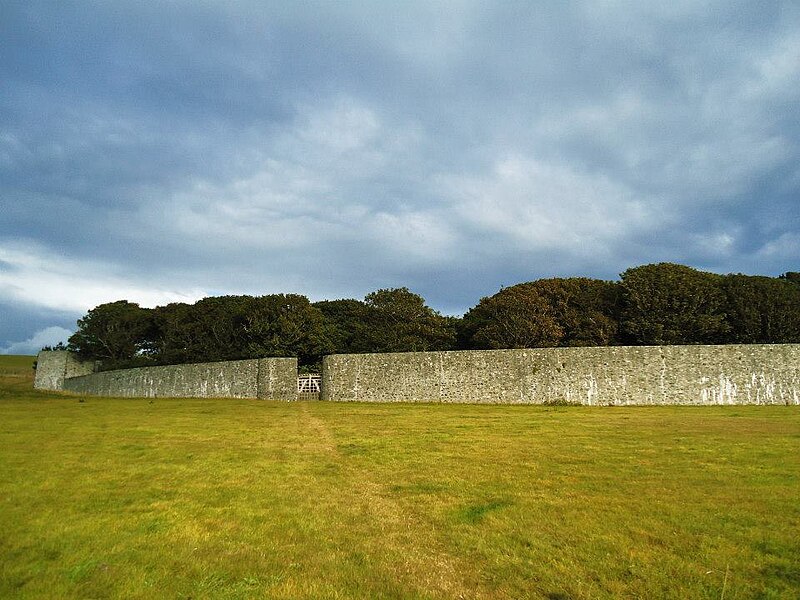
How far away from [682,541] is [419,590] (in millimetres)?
3205

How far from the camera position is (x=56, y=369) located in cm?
6369

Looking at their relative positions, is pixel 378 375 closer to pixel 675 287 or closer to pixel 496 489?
pixel 675 287

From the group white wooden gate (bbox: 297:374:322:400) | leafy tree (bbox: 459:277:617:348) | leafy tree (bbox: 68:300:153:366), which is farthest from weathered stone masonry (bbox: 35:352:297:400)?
leafy tree (bbox: 459:277:617:348)

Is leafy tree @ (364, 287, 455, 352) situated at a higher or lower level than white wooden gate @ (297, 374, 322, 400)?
higher

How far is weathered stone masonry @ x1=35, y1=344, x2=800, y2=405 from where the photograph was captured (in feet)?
94.6

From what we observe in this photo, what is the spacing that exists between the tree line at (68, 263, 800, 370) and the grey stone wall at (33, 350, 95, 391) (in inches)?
799

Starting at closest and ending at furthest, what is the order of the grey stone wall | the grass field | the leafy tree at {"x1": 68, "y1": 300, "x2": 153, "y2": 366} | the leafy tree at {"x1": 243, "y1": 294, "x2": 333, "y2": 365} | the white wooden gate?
the grass field, the white wooden gate, the leafy tree at {"x1": 243, "y1": 294, "x2": 333, "y2": 365}, the leafy tree at {"x1": 68, "y1": 300, "x2": 153, "y2": 366}, the grey stone wall

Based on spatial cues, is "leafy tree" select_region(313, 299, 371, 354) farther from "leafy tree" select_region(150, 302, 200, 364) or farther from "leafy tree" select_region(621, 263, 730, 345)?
"leafy tree" select_region(621, 263, 730, 345)

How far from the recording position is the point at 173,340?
51.5 metres

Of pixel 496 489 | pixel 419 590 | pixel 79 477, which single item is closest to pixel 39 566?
pixel 419 590

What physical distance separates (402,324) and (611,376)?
716 inches

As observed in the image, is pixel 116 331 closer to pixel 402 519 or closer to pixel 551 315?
pixel 551 315

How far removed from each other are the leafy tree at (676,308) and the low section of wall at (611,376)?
7.34 metres

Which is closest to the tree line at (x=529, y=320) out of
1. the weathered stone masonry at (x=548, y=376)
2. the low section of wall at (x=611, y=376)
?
the weathered stone masonry at (x=548, y=376)
